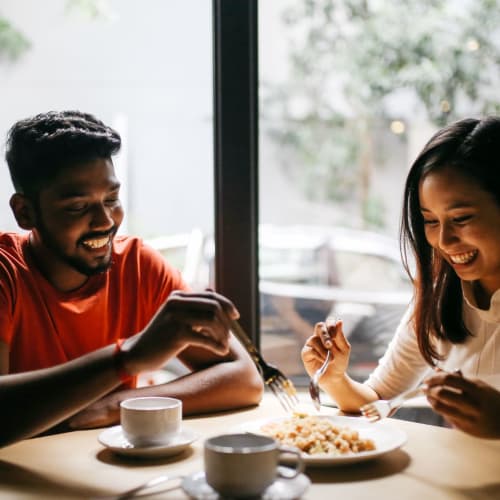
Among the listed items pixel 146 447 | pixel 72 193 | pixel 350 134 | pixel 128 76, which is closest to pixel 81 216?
pixel 72 193

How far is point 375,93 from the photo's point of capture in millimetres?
2350

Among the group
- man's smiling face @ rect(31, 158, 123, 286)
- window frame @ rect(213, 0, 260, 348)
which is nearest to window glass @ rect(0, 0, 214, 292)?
window frame @ rect(213, 0, 260, 348)

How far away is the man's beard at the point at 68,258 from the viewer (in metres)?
1.76

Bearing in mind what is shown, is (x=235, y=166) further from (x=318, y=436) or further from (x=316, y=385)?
(x=318, y=436)

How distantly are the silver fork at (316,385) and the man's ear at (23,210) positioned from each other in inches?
31.1

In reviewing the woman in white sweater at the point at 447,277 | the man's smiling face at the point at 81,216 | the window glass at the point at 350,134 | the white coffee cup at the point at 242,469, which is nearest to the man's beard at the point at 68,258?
the man's smiling face at the point at 81,216

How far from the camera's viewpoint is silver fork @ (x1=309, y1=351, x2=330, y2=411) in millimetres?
1635

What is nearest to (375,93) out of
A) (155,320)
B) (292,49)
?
(292,49)

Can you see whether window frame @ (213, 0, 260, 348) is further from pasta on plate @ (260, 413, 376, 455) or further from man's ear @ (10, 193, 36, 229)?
pasta on plate @ (260, 413, 376, 455)

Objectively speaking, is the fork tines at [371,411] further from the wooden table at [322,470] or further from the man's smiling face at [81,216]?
the man's smiling face at [81,216]

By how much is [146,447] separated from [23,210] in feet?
2.52

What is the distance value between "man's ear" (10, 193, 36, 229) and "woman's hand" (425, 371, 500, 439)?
3.43 feet

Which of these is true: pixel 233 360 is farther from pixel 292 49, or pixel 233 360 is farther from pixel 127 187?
pixel 292 49

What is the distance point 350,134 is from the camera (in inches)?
93.0
